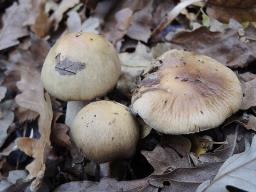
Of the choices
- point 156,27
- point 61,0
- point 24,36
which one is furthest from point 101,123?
point 61,0

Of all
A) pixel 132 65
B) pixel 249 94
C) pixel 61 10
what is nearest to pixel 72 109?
pixel 132 65

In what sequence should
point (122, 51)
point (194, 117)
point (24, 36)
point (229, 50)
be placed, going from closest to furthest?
point (194, 117)
point (229, 50)
point (122, 51)
point (24, 36)

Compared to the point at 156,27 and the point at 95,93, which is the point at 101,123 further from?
the point at 156,27

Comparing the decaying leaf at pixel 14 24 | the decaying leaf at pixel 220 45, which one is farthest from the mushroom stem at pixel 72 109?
the decaying leaf at pixel 14 24

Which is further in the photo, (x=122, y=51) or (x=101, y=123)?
(x=122, y=51)

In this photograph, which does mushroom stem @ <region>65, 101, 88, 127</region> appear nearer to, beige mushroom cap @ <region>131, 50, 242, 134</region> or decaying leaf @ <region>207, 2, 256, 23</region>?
beige mushroom cap @ <region>131, 50, 242, 134</region>

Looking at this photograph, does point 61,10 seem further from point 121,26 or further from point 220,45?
point 220,45

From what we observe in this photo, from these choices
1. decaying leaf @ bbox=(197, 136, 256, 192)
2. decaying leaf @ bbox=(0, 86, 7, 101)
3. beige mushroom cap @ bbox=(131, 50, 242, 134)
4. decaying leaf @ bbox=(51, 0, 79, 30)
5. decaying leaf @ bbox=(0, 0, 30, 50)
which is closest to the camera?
decaying leaf @ bbox=(197, 136, 256, 192)

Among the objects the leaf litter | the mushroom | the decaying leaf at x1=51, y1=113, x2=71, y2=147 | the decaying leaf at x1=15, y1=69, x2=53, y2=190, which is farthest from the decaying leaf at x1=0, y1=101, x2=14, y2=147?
the mushroom
